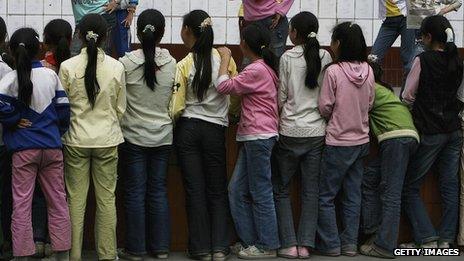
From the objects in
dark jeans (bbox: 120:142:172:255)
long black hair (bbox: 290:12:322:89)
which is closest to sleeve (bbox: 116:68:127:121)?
dark jeans (bbox: 120:142:172:255)

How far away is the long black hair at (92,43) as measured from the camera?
654 cm

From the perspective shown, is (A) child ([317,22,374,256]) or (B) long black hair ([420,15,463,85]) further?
(B) long black hair ([420,15,463,85])

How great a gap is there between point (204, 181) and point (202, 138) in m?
0.34

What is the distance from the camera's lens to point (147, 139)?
6.82m

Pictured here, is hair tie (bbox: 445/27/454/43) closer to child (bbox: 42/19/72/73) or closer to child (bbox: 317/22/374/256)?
child (bbox: 317/22/374/256)

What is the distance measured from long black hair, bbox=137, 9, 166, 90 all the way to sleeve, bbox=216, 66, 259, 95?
47 centimetres

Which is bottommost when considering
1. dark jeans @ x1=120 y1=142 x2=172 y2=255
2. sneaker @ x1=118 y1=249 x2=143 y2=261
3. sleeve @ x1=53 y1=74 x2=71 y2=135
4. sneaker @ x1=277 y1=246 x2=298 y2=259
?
sneaker @ x1=118 y1=249 x2=143 y2=261

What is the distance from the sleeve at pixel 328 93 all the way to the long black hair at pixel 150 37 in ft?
4.00

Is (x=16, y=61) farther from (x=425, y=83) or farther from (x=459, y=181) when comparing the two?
(x=459, y=181)

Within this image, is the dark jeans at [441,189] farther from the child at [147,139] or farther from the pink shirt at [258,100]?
the child at [147,139]

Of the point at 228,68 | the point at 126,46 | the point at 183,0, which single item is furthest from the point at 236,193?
the point at 183,0

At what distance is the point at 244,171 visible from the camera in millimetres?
7125

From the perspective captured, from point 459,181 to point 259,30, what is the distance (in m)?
1.95

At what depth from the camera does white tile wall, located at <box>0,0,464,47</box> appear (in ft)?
38.4
